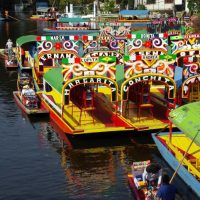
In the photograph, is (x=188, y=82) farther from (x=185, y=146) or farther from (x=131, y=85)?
(x=185, y=146)

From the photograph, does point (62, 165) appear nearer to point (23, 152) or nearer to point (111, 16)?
point (23, 152)

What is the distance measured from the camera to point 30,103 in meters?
33.1

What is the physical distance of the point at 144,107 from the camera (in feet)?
97.2

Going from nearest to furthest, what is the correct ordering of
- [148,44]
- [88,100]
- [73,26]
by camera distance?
[88,100] < [148,44] < [73,26]

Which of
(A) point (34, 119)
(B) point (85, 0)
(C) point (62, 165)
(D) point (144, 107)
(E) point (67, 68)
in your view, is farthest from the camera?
(B) point (85, 0)

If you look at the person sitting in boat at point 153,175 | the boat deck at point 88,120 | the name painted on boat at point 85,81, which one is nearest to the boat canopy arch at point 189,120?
the person sitting in boat at point 153,175

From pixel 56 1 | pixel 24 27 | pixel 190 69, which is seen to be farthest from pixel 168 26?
pixel 56 1

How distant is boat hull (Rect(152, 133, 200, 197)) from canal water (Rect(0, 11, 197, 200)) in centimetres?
55

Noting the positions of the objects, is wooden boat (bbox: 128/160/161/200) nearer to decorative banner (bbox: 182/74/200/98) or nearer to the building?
decorative banner (bbox: 182/74/200/98)

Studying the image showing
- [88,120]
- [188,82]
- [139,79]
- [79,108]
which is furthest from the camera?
[79,108]

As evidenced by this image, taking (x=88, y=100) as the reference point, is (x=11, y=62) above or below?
below

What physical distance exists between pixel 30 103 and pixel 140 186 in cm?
1566

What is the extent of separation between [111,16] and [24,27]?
23087 mm

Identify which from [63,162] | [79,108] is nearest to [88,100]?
[79,108]
